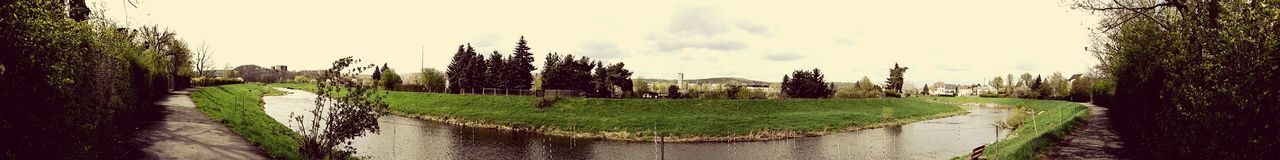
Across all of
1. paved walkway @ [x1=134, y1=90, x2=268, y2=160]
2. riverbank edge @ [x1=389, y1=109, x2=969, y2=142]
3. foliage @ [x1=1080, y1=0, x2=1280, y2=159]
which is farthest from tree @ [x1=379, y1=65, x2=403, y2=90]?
foliage @ [x1=1080, y1=0, x2=1280, y2=159]

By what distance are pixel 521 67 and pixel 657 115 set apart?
26.1 m

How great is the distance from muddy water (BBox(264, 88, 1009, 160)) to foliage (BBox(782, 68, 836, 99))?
21.8 meters

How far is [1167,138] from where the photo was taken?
11.1 m

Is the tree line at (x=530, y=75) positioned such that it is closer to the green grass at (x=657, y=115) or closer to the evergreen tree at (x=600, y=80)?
the evergreen tree at (x=600, y=80)

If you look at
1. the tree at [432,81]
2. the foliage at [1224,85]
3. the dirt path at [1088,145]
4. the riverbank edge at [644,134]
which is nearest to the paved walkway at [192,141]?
the riverbank edge at [644,134]

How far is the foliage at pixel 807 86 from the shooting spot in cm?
5566

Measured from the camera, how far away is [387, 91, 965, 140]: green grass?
32.0 m

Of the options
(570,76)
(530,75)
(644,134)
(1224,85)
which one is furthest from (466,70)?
(1224,85)

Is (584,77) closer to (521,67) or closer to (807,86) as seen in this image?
(521,67)

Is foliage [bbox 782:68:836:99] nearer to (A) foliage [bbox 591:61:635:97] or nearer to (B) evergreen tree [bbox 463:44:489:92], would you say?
(A) foliage [bbox 591:61:635:97]

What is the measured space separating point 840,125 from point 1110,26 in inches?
798

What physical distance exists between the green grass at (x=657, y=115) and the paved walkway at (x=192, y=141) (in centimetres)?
1639

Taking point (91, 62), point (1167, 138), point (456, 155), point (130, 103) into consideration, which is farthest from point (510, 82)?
point (1167, 138)

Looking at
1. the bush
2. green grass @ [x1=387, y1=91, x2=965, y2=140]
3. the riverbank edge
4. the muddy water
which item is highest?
the bush
